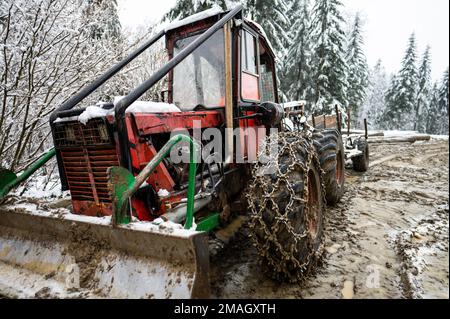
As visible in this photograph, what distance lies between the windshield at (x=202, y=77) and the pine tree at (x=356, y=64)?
24.6m

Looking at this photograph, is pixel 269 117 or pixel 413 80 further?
pixel 413 80

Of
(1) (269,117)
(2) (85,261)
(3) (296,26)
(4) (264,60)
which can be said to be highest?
(3) (296,26)

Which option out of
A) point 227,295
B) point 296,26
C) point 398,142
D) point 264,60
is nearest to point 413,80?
point 296,26

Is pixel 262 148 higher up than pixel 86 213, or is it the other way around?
pixel 262 148

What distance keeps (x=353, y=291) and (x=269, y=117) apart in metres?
2.11

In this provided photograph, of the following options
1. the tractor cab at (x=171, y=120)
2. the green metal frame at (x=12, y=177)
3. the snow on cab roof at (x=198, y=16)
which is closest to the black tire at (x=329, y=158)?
the tractor cab at (x=171, y=120)

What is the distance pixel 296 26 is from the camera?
22.0m

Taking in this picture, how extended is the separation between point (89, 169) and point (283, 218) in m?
1.71

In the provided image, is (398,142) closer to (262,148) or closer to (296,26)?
(296,26)

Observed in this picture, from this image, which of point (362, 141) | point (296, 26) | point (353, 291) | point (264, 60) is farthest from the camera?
point (296, 26)

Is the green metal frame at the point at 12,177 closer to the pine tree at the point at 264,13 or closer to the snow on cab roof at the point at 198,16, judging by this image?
the snow on cab roof at the point at 198,16

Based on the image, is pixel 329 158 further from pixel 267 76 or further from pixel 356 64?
pixel 356 64

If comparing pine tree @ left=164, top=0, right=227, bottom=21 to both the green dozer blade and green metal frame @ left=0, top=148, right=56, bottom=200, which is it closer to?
green metal frame @ left=0, top=148, right=56, bottom=200

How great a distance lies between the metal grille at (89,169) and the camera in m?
2.60
